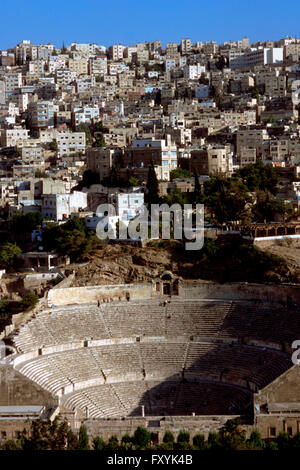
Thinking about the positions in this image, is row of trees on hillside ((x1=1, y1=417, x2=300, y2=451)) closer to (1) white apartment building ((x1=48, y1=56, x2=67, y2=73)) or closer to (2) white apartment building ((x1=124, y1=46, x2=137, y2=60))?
(1) white apartment building ((x1=48, y1=56, x2=67, y2=73))

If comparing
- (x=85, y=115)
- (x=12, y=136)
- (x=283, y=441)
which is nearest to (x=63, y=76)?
(x=85, y=115)

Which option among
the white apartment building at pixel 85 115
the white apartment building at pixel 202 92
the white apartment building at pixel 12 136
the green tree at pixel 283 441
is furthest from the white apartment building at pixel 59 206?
the white apartment building at pixel 202 92

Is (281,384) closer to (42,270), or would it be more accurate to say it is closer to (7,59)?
(42,270)

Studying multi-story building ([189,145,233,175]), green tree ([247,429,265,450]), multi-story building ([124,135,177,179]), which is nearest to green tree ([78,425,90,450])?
green tree ([247,429,265,450])

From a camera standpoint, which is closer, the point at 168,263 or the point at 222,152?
the point at 168,263

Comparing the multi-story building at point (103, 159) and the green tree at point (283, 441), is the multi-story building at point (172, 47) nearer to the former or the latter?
the multi-story building at point (103, 159)

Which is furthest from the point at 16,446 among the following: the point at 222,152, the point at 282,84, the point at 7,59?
the point at 7,59
